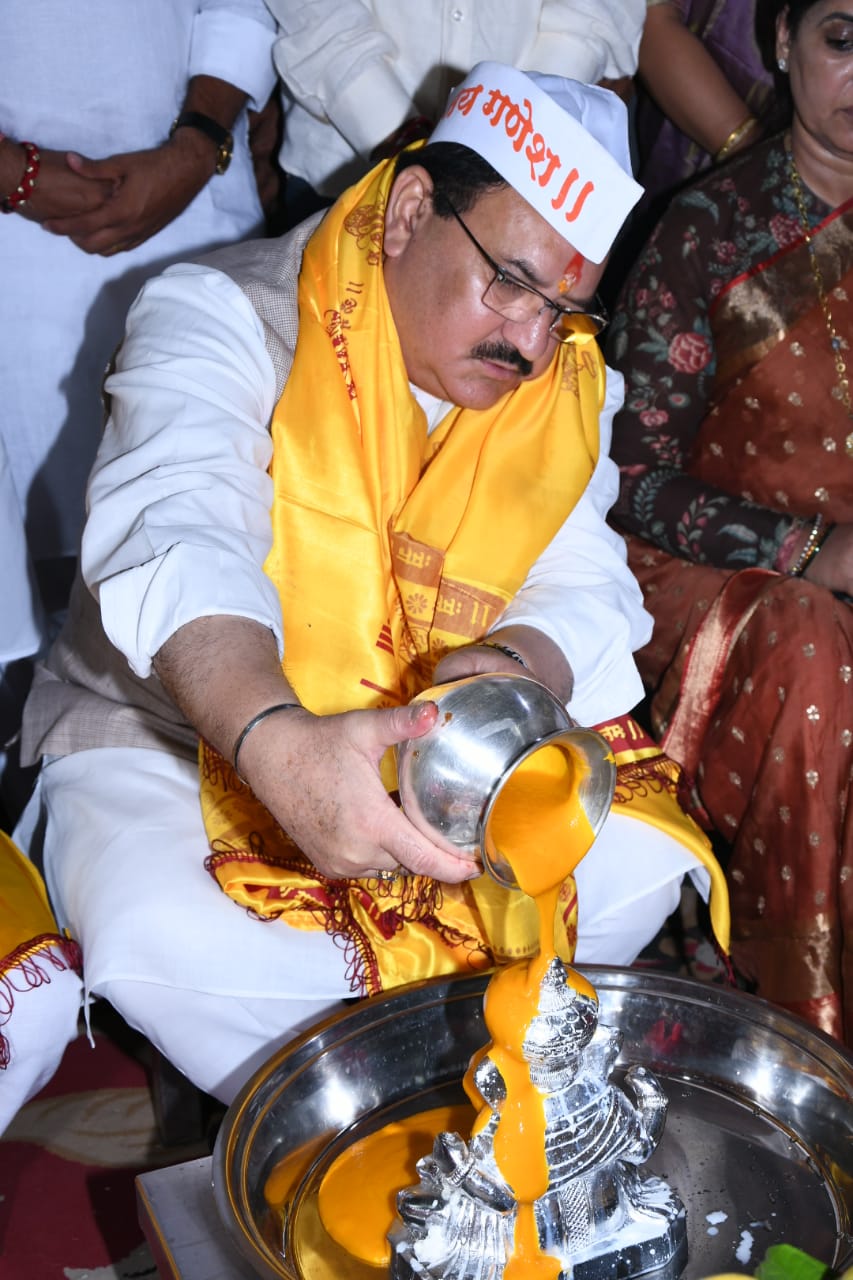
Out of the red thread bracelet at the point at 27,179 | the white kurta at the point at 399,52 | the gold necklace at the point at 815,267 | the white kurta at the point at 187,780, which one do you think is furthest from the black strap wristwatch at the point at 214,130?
the gold necklace at the point at 815,267

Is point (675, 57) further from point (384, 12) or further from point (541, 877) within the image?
point (541, 877)

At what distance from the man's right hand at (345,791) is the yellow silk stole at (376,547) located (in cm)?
37

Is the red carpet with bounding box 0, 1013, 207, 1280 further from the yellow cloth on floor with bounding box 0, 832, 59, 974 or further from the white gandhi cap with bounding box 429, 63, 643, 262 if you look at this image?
the white gandhi cap with bounding box 429, 63, 643, 262

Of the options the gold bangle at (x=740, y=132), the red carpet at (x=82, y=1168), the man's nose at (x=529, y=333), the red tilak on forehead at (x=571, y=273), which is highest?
the gold bangle at (x=740, y=132)

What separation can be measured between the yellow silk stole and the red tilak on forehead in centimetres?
23

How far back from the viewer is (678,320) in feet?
7.66

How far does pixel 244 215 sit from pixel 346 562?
890 millimetres

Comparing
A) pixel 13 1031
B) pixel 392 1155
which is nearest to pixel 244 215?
pixel 13 1031

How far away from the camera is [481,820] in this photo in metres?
1.23

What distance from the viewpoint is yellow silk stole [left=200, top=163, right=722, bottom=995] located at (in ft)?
5.61

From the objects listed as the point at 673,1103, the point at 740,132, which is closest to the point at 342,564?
the point at 673,1103

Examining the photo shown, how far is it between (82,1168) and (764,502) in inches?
55.4

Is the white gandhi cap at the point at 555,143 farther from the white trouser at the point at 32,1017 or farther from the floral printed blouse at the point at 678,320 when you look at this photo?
the white trouser at the point at 32,1017

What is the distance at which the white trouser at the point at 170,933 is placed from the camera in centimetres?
163
